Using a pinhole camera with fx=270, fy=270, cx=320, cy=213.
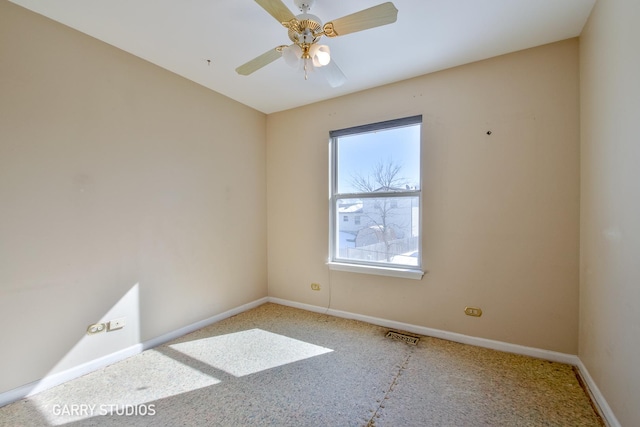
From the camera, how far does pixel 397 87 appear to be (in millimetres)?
2895

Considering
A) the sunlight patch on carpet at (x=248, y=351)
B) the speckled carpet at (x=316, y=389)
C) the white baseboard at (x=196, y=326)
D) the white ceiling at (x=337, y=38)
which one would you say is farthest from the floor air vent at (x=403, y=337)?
the white ceiling at (x=337, y=38)

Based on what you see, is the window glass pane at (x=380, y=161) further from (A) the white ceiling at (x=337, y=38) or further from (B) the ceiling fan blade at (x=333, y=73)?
(B) the ceiling fan blade at (x=333, y=73)

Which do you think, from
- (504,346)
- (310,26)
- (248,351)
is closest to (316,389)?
(248,351)

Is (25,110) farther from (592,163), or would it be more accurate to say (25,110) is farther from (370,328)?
(592,163)

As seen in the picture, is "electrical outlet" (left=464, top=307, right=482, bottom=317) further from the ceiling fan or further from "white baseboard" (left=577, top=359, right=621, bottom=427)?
the ceiling fan

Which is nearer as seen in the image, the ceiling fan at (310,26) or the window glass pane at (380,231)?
the ceiling fan at (310,26)

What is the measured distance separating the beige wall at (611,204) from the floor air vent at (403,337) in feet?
4.03

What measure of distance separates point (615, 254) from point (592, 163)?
2.35ft

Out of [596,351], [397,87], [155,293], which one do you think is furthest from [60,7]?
[596,351]

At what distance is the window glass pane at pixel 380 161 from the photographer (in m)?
2.88

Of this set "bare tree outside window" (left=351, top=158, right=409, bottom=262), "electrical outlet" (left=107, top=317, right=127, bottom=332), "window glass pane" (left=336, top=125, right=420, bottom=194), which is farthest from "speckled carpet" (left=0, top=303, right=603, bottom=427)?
"window glass pane" (left=336, top=125, right=420, bottom=194)

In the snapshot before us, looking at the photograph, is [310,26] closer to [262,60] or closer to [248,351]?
[262,60]

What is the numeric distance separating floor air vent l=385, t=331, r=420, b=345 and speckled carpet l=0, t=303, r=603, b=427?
66 mm

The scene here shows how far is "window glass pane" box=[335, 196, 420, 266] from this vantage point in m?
2.88
